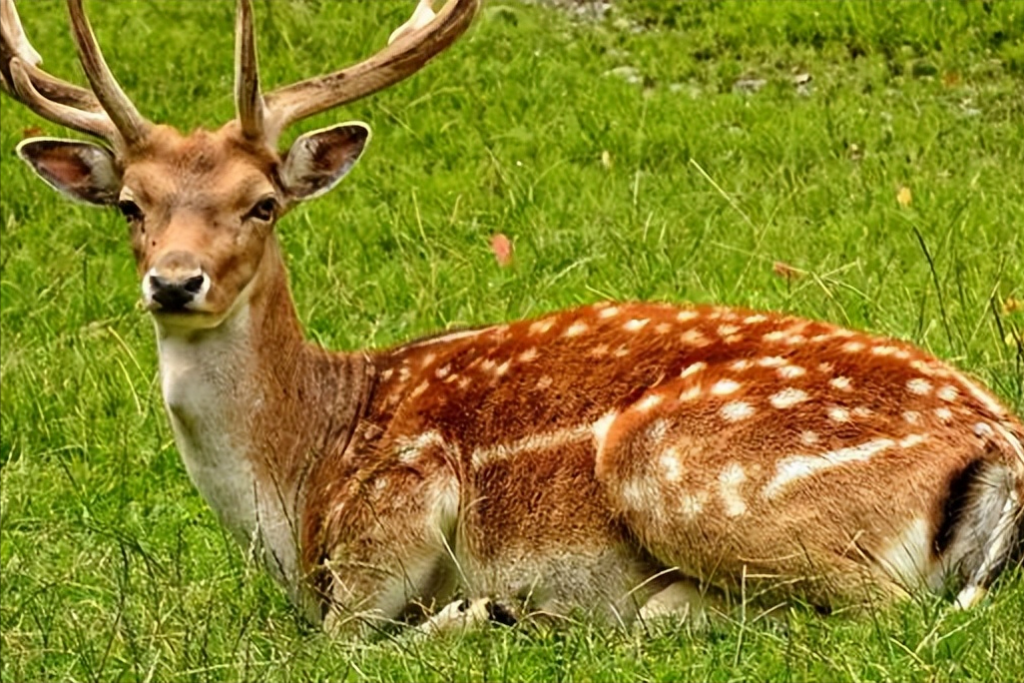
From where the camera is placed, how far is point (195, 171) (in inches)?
247

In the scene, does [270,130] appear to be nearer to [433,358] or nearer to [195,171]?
[195,171]

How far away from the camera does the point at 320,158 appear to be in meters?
6.57

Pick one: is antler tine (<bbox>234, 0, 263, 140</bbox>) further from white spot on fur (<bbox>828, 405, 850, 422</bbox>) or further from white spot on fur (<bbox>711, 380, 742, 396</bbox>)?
white spot on fur (<bbox>828, 405, 850, 422</bbox>)

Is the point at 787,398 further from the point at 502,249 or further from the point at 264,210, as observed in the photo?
the point at 502,249

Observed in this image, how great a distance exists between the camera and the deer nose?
5.88 m

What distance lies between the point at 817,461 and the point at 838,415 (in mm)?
143

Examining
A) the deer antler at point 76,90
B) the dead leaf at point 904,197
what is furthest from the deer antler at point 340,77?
the dead leaf at point 904,197

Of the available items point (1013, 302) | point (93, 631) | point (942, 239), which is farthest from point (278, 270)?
point (942, 239)

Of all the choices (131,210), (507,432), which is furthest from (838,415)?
(131,210)

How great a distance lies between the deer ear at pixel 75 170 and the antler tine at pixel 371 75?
0.45m

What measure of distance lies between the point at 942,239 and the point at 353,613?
3.68 m

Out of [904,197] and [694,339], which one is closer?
[694,339]

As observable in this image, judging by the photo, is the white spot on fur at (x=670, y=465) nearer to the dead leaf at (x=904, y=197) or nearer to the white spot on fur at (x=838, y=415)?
the white spot on fur at (x=838, y=415)

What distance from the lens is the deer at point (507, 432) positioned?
571 cm
